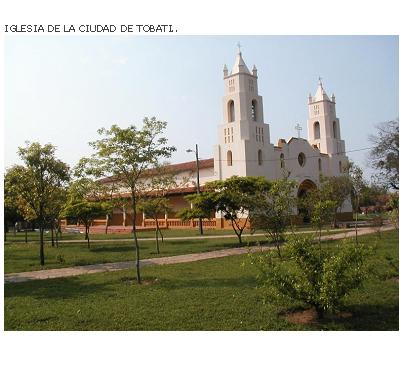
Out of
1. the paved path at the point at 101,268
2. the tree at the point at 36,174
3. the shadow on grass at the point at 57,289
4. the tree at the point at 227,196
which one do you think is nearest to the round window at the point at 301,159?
the tree at the point at 227,196

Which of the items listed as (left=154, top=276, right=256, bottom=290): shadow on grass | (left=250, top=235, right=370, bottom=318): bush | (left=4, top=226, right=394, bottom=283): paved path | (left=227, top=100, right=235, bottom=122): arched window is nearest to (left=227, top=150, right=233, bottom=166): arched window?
(left=227, top=100, right=235, bottom=122): arched window

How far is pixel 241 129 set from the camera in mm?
31438

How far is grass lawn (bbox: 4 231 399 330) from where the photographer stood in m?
6.57

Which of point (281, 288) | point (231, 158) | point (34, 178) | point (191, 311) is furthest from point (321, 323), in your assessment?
point (231, 158)

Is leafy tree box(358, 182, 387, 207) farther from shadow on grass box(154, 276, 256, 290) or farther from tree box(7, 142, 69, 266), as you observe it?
tree box(7, 142, 69, 266)

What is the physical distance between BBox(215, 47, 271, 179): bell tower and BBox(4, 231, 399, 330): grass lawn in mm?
21177

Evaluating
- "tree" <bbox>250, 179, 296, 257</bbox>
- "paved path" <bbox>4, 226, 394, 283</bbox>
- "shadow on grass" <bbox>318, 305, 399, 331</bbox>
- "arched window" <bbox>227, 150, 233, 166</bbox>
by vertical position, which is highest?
"arched window" <bbox>227, 150, 233, 166</bbox>

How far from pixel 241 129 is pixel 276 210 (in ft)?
65.8

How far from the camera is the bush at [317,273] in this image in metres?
6.19

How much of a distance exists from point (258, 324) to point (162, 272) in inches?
215

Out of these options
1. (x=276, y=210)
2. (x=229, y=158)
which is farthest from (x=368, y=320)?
(x=229, y=158)

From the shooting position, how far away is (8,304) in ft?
27.5

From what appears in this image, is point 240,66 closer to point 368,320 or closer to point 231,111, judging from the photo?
point 231,111

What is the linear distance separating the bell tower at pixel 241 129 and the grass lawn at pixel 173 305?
21177 mm
